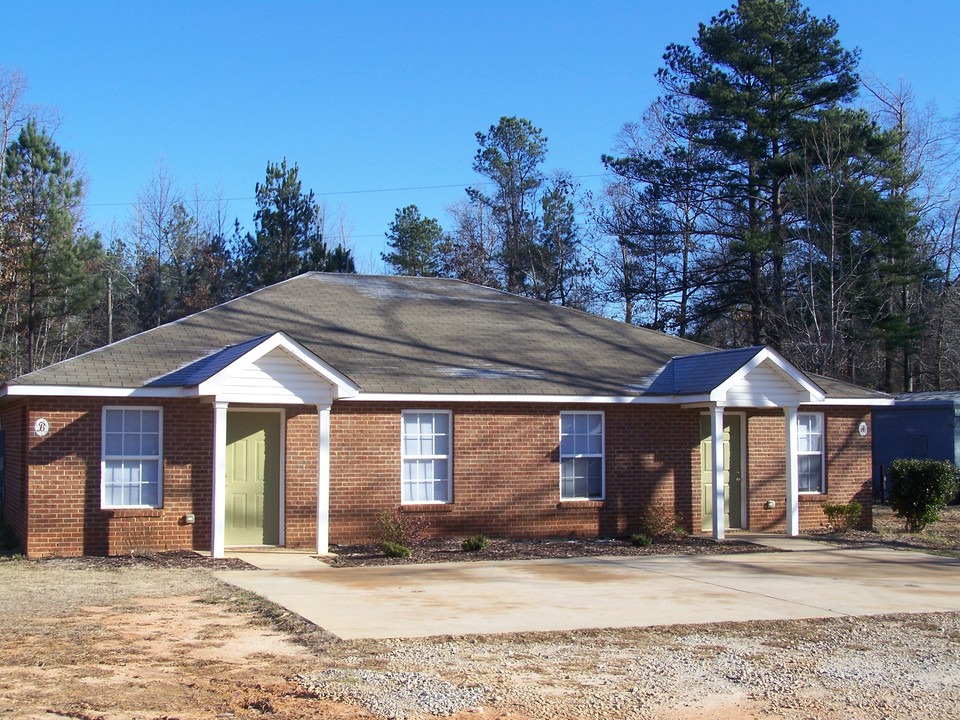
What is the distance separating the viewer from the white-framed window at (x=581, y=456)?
61.3ft

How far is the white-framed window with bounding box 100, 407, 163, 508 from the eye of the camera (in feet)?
52.1

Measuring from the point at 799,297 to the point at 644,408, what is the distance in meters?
14.7

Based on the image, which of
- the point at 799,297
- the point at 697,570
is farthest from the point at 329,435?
the point at 799,297

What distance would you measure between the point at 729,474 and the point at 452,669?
13019mm

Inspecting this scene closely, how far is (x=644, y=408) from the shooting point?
1906 cm

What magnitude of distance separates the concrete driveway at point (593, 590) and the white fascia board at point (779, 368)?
9.46ft

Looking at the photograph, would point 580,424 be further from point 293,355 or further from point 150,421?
point 150,421

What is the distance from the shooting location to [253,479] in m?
17.1

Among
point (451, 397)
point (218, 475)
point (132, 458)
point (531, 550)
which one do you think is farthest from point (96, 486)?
point (531, 550)

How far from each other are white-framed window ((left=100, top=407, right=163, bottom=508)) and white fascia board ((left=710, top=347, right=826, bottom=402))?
9.07 meters

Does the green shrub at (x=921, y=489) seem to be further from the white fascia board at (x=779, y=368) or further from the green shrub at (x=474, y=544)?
the green shrub at (x=474, y=544)

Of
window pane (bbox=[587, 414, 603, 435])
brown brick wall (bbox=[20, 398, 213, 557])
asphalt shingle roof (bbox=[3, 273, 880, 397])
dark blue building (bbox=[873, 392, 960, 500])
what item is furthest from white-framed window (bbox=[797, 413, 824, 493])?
brown brick wall (bbox=[20, 398, 213, 557])

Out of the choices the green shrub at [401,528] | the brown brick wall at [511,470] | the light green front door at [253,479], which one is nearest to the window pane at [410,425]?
the brown brick wall at [511,470]

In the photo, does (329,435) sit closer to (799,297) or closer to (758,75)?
(799,297)
